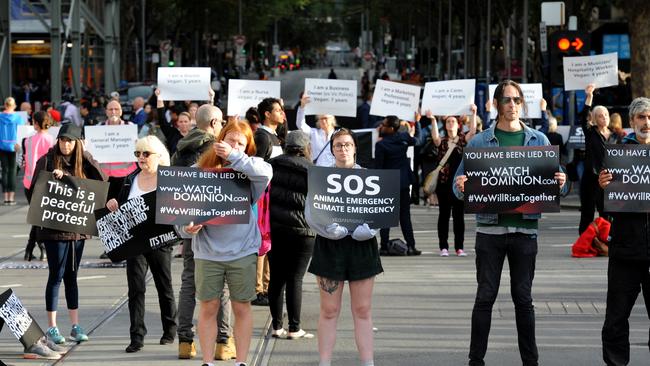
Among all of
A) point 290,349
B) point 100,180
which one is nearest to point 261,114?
point 100,180

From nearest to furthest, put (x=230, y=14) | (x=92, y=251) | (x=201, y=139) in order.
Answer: (x=201, y=139) → (x=92, y=251) → (x=230, y=14)

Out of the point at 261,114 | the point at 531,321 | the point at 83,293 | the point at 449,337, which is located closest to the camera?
the point at 531,321

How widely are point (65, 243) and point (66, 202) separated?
0.32 m

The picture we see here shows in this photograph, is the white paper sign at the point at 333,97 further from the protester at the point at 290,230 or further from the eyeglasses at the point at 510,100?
the eyeglasses at the point at 510,100

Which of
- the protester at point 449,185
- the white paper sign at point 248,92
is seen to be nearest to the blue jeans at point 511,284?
the protester at point 449,185

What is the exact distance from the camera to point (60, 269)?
10.6 m

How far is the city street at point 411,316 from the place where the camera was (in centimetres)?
1022

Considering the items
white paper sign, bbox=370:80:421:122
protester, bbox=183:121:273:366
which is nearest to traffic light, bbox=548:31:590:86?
white paper sign, bbox=370:80:421:122

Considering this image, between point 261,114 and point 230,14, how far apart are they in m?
77.2

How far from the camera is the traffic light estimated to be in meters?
23.4

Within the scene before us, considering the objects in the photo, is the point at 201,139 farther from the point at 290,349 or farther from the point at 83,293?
the point at 83,293

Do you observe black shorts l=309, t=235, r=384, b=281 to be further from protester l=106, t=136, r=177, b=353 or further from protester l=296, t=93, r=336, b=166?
protester l=296, t=93, r=336, b=166

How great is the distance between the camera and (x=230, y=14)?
88750 millimetres

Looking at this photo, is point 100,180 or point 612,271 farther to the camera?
point 100,180
